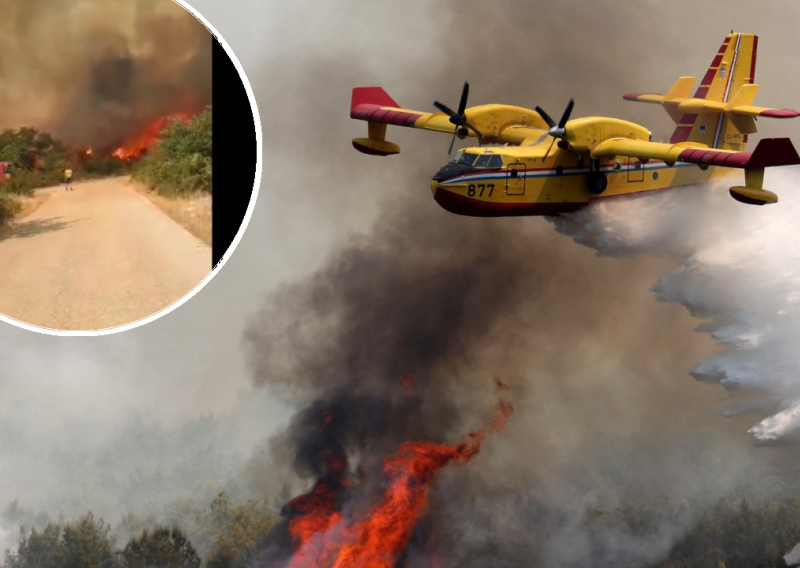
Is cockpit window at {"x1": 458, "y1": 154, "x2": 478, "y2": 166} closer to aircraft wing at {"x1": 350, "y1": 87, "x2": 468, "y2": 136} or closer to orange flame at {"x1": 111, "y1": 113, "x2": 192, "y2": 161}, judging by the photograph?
aircraft wing at {"x1": 350, "y1": 87, "x2": 468, "y2": 136}

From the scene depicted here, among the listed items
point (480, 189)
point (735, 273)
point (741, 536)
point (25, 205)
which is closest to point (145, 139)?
point (25, 205)

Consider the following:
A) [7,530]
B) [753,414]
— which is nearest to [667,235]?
[753,414]

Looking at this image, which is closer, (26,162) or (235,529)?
(26,162)

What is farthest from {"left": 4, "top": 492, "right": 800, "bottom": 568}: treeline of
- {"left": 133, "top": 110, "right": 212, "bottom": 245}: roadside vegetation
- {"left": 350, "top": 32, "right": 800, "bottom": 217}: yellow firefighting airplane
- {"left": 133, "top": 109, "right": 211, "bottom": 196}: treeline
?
{"left": 133, "top": 109, "right": 211, "bottom": 196}: treeline

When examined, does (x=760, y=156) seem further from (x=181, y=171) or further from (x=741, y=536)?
(x=741, y=536)

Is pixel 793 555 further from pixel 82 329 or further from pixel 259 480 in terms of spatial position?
pixel 82 329

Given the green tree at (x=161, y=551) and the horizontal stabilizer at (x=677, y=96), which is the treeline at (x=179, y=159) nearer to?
the horizontal stabilizer at (x=677, y=96)
